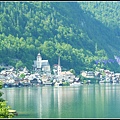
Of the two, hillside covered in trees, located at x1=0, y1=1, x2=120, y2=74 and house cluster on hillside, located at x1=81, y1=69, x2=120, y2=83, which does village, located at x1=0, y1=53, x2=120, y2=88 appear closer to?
house cluster on hillside, located at x1=81, y1=69, x2=120, y2=83

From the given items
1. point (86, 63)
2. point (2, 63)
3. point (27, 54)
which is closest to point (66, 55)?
point (86, 63)

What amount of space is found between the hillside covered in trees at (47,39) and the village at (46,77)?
3.08 meters

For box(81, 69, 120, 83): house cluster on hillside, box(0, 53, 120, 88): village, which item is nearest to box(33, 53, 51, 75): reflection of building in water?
box(0, 53, 120, 88): village

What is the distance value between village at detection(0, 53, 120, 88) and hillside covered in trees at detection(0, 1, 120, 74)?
3.08 m

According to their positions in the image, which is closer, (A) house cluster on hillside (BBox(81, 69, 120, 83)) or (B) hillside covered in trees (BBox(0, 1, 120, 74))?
(B) hillside covered in trees (BBox(0, 1, 120, 74))

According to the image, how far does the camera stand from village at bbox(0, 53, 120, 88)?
354ft

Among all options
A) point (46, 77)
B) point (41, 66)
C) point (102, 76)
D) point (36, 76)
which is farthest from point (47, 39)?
point (36, 76)

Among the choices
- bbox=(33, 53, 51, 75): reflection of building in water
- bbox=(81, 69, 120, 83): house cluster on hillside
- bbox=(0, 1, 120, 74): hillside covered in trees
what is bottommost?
bbox=(81, 69, 120, 83): house cluster on hillside

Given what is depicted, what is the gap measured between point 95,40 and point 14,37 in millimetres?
48672

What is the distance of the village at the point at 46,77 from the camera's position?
354 feet

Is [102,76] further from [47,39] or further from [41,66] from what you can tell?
[47,39]

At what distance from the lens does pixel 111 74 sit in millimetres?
139125

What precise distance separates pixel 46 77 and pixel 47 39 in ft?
120

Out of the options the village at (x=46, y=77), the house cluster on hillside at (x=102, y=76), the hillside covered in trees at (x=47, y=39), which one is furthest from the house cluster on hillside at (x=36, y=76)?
the house cluster on hillside at (x=102, y=76)
